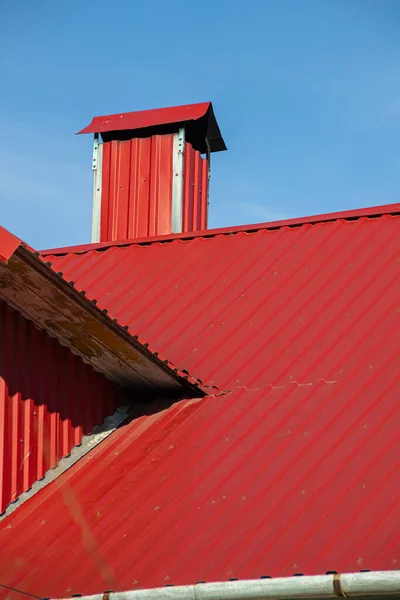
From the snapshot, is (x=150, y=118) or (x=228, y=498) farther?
(x=150, y=118)

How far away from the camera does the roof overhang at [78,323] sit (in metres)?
8.34

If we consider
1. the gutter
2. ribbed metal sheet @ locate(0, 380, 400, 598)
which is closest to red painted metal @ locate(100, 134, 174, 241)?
ribbed metal sheet @ locate(0, 380, 400, 598)

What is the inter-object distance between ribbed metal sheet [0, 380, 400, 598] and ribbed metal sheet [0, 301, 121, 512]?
220mm

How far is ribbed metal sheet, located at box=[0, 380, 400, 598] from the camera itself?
7.29 metres

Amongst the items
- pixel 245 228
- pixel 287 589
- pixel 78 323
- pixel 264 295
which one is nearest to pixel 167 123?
pixel 245 228

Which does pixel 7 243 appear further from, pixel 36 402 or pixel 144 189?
pixel 144 189

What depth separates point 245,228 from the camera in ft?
37.0

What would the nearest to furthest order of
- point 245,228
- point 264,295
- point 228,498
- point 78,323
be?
1. point 228,498
2. point 78,323
3. point 264,295
4. point 245,228

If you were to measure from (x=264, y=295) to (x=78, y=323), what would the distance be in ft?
6.52

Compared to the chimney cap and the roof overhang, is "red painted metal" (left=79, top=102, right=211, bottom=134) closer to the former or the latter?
the chimney cap

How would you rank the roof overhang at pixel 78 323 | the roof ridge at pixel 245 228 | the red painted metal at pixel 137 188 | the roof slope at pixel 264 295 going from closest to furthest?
the roof overhang at pixel 78 323 → the roof slope at pixel 264 295 → the roof ridge at pixel 245 228 → the red painted metal at pixel 137 188

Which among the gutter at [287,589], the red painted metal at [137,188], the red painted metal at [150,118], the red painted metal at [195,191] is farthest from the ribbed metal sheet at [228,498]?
the red painted metal at [150,118]

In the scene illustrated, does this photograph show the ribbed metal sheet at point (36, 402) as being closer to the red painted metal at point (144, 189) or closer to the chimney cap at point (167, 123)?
the red painted metal at point (144, 189)

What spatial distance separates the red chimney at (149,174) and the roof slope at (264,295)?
104cm
